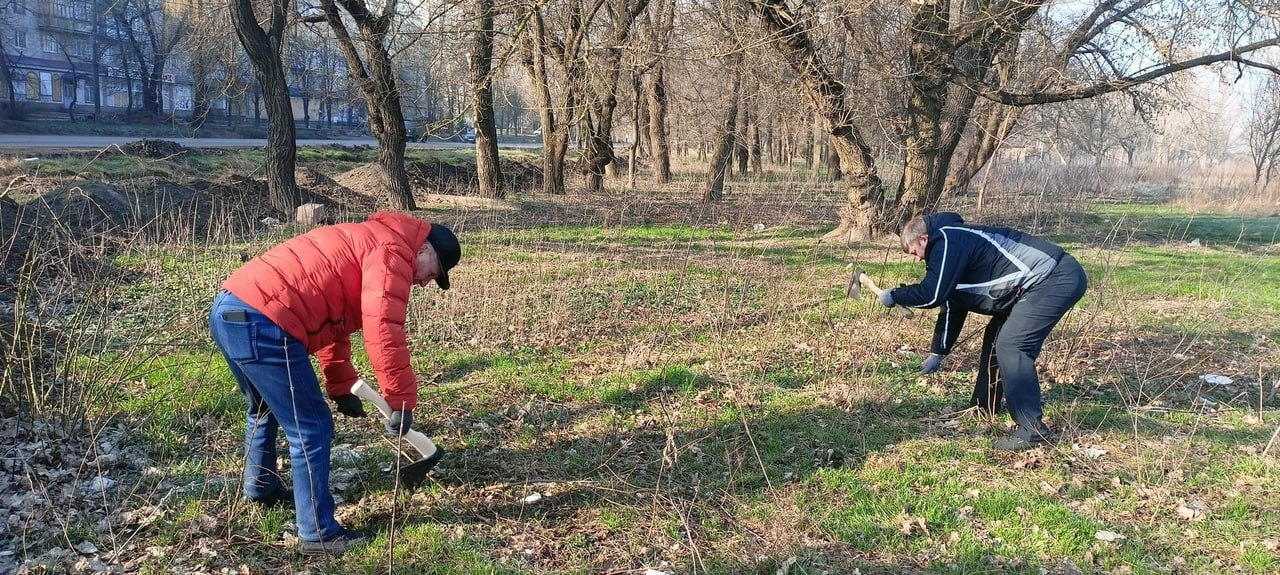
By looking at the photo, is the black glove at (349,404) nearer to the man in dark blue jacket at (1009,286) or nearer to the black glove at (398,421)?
the black glove at (398,421)

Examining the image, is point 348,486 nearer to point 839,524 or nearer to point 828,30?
point 839,524

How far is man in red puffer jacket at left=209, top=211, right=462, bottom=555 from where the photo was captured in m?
3.05

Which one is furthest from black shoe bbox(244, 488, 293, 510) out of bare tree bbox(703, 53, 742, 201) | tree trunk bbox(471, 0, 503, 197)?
bare tree bbox(703, 53, 742, 201)

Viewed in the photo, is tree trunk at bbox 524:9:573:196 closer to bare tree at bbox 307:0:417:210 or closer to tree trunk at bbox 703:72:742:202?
tree trunk at bbox 703:72:742:202

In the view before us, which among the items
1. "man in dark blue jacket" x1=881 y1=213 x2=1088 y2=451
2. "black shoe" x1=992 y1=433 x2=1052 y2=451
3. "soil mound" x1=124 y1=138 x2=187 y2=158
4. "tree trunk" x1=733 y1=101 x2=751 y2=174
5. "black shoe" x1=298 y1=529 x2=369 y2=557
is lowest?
"black shoe" x1=298 y1=529 x2=369 y2=557

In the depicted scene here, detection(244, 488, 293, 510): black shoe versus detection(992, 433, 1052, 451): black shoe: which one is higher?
detection(992, 433, 1052, 451): black shoe

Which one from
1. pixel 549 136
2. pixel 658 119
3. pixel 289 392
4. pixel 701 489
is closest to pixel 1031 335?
pixel 701 489

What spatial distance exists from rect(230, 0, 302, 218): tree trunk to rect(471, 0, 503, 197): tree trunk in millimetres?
3068

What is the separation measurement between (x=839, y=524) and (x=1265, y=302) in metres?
7.84

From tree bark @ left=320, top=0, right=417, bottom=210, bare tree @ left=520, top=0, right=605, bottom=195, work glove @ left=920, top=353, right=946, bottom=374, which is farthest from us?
bare tree @ left=520, top=0, right=605, bottom=195

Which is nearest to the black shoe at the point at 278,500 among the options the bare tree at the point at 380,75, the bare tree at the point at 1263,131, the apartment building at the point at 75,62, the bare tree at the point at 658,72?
the bare tree at the point at 658,72

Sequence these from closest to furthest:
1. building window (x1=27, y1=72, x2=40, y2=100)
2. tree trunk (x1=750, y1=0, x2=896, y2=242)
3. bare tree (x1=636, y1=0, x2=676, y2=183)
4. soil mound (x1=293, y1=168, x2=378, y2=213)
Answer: tree trunk (x1=750, y1=0, x2=896, y2=242)
bare tree (x1=636, y1=0, x2=676, y2=183)
soil mound (x1=293, y1=168, x2=378, y2=213)
building window (x1=27, y1=72, x2=40, y2=100)

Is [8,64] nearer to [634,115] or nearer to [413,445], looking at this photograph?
[634,115]

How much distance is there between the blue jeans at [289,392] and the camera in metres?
3.05
